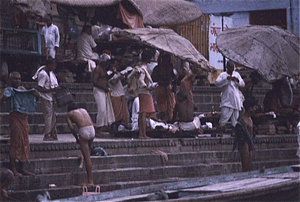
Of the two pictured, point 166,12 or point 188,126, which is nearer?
point 188,126

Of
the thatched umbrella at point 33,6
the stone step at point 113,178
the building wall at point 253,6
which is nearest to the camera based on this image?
the stone step at point 113,178

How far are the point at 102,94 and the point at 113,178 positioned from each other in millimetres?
2192

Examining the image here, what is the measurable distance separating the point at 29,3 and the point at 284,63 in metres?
5.43

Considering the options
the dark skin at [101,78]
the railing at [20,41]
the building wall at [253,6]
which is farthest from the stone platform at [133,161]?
the building wall at [253,6]

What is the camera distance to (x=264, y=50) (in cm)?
1581

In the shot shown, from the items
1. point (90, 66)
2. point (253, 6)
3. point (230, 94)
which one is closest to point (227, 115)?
point (230, 94)

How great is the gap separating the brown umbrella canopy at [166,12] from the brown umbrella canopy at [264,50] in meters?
3.30

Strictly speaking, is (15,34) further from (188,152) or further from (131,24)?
(188,152)

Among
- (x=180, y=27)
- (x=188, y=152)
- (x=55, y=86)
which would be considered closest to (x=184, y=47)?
(x=188, y=152)

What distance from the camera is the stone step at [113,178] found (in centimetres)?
1070

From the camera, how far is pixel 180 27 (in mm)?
22391

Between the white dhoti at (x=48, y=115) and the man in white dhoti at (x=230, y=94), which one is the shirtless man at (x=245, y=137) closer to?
the man in white dhoti at (x=230, y=94)

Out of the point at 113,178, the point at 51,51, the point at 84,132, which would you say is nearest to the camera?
the point at 84,132

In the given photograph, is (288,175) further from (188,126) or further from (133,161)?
Result: (188,126)
